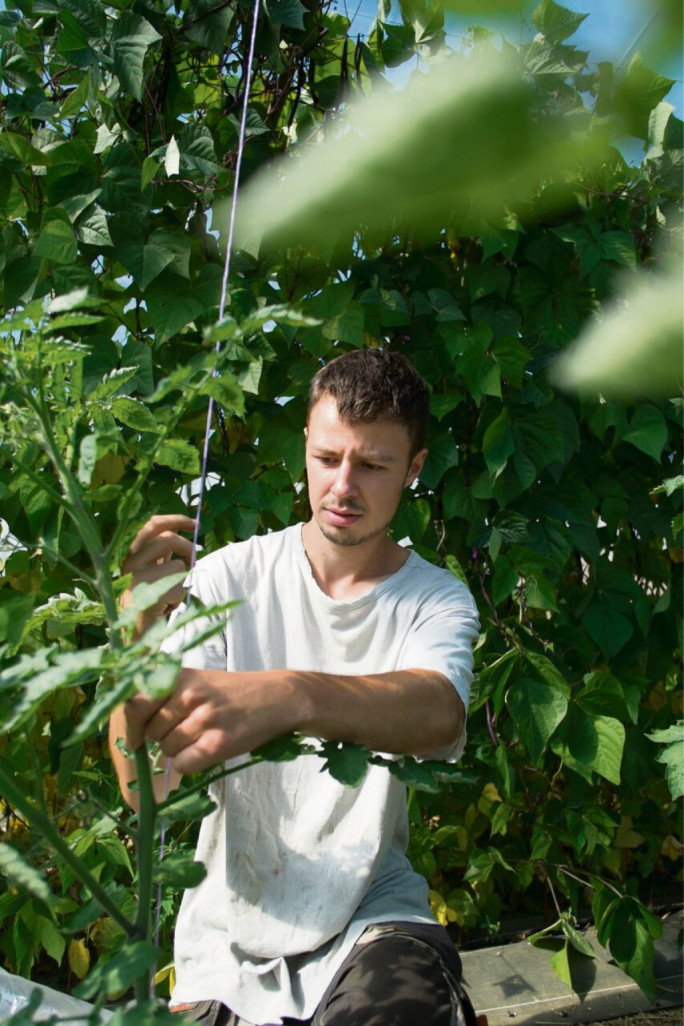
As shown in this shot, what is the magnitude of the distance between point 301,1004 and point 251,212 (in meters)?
0.88

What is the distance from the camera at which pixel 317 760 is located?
4.15 ft

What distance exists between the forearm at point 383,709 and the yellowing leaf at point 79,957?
995 millimetres

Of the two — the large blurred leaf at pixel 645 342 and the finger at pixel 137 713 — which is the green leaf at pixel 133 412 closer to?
the finger at pixel 137 713

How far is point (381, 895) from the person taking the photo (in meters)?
1.23

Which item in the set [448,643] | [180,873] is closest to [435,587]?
[448,643]

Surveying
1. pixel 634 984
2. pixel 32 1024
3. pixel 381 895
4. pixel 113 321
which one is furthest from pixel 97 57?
pixel 634 984

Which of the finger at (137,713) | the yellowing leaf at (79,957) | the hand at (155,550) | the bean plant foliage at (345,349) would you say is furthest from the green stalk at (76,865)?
the yellowing leaf at (79,957)

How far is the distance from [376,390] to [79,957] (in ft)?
3.50

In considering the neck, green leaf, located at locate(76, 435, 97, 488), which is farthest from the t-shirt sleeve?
green leaf, located at locate(76, 435, 97, 488)

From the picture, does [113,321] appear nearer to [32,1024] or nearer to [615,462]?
[615,462]

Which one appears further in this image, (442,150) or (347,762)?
(347,762)

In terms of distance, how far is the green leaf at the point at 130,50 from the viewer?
1.45 m

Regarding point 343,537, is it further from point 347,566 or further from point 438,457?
point 438,457

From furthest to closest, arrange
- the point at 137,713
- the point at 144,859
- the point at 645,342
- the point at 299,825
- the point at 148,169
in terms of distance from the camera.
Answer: the point at 148,169, the point at 299,825, the point at 137,713, the point at 144,859, the point at 645,342
